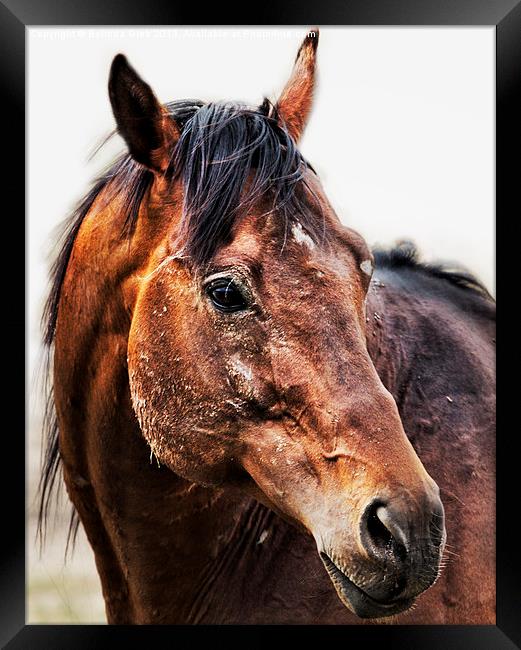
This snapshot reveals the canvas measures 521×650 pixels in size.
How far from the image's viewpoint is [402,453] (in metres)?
1.50

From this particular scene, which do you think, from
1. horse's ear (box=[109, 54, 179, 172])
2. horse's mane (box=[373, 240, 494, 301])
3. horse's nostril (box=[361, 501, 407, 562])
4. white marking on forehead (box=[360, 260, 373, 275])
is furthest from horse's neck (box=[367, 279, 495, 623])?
horse's ear (box=[109, 54, 179, 172])

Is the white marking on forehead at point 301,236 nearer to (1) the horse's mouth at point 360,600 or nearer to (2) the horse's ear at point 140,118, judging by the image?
(2) the horse's ear at point 140,118

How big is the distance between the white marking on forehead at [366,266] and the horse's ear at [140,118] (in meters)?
0.56

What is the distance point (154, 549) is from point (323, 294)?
0.89m

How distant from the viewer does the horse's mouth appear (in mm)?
1553

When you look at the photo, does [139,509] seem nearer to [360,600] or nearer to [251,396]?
[251,396]

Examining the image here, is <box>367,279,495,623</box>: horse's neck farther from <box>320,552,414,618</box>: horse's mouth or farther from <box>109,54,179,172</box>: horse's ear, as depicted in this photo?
<box>109,54,179,172</box>: horse's ear

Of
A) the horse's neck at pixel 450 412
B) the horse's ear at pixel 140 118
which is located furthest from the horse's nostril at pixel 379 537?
the horse's ear at pixel 140 118

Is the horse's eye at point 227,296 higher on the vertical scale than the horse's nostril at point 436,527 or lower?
higher

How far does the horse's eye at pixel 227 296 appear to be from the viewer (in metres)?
1.64

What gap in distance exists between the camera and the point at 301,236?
5.53 ft

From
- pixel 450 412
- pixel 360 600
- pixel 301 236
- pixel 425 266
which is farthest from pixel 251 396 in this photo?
pixel 425 266

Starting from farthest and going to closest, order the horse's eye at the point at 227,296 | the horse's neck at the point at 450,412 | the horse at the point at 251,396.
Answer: the horse's neck at the point at 450,412, the horse's eye at the point at 227,296, the horse at the point at 251,396

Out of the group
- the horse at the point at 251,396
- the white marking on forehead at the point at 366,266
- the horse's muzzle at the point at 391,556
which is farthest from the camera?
the white marking on forehead at the point at 366,266
